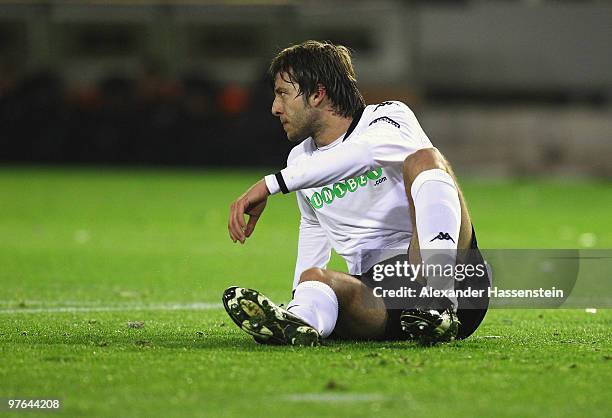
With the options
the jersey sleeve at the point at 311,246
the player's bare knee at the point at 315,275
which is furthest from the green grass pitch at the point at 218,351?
the jersey sleeve at the point at 311,246

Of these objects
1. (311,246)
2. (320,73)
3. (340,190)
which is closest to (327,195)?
(340,190)

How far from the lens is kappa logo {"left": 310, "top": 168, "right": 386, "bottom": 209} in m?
5.70

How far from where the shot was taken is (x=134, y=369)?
473 centimetres

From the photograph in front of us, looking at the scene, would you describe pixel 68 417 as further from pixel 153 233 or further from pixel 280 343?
pixel 153 233

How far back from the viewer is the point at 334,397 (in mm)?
4211

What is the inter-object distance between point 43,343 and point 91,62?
20.0m

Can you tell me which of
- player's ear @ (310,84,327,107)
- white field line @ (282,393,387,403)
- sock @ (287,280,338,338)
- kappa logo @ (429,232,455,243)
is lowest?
white field line @ (282,393,387,403)

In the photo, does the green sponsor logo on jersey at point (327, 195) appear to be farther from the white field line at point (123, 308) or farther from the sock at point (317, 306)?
the white field line at point (123, 308)

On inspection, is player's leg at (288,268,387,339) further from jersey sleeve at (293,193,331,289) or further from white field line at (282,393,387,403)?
white field line at (282,393,387,403)

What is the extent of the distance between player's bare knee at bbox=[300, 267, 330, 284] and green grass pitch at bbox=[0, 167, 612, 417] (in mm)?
279

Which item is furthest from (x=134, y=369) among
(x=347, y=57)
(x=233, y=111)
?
(x=233, y=111)

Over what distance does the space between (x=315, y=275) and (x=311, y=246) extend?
55 cm

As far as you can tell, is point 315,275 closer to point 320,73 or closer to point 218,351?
point 218,351

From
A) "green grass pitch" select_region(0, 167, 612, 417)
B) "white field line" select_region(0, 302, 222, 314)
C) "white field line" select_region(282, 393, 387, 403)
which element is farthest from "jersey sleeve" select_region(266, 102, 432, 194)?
"white field line" select_region(0, 302, 222, 314)
